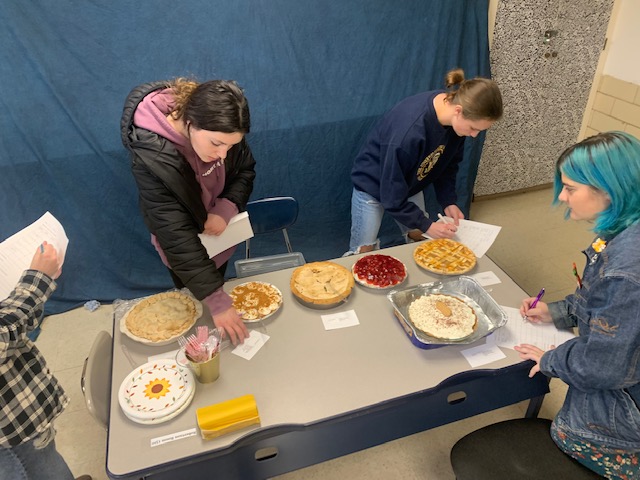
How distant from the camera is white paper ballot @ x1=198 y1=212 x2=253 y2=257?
1.73 m

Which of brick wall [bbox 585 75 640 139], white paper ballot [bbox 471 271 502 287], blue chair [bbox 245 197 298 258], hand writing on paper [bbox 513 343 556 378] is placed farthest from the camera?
brick wall [bbox 585 75 640 139]

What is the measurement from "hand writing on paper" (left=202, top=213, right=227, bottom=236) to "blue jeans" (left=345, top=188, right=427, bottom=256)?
77 cm

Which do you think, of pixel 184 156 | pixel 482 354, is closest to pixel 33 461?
pixel 184 156

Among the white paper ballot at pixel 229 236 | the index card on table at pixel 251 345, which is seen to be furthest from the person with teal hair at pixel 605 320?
the white paper ballot at pixel 229 236

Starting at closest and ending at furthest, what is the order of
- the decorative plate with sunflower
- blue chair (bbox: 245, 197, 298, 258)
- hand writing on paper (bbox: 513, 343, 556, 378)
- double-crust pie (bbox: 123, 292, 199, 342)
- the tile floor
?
the decorative plate with sunflower, hand writing on paper (bbox: 513, 343, 556, 378), double-crust pie (bbox: 123, 292, 199, 342), the tile floor, blue chair (bbox: 245, 197, 298, 258)

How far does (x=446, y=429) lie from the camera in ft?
6.81

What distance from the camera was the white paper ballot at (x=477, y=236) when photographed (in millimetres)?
1950

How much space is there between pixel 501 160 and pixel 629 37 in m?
1.19

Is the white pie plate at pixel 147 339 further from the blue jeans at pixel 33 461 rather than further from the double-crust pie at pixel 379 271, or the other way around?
the double-crust pie at pixel 379 271

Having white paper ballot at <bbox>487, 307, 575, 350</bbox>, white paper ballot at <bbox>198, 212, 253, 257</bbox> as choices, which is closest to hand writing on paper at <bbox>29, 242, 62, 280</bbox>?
white paper ballot at <bbox>198, 212, 253, 257</bbox>

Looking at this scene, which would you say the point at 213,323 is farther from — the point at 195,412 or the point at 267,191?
the point at 267,191

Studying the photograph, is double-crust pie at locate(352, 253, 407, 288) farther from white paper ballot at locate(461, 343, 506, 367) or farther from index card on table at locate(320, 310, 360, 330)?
white paper ballot at locate(461, 343, 506, 367)

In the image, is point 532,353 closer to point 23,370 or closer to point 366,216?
point 366,216

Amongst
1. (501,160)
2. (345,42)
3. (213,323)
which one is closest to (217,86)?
(213,323)
